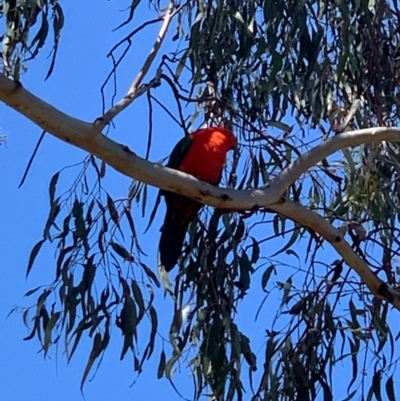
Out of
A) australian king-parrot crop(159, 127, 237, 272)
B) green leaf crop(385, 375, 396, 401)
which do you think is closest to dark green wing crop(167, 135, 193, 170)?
australian king-parrot crop(159, 127, 237, 272)

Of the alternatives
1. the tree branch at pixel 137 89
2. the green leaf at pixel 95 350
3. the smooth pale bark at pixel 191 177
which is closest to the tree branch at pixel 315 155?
→ the smooth pale bark at pixel 191 177

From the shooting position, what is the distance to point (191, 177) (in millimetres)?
2334

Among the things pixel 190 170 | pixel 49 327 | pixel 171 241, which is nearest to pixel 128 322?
pixel 49 327

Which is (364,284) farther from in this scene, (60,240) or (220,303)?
(60,240)

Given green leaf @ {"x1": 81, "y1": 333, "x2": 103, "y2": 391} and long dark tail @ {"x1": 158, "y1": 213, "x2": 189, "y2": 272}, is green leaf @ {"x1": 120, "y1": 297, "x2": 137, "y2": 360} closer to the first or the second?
green leaf @ {"x1": 81, "y1": 333, "x2": 103, "y2": 391}

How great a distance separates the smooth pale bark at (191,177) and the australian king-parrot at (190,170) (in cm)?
45

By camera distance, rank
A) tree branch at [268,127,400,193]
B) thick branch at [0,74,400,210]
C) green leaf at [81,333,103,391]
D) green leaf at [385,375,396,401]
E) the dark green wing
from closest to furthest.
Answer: thick branch at [0,74,400,210] → tree branch at [268,127,400,193] → green leaf at [81,333,103,391] → green leaf at [385,375,396,401] → the dark green wing

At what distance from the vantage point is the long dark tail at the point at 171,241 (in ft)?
9.48

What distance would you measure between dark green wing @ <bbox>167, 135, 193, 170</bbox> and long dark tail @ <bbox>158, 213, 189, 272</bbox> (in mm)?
→ 168

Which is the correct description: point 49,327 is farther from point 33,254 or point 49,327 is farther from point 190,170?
point 190,170

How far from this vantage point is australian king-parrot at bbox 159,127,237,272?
2.91m

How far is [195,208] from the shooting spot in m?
2.94

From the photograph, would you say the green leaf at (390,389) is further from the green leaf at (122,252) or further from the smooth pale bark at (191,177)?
the green leaf at (122,252)

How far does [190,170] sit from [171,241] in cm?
22
